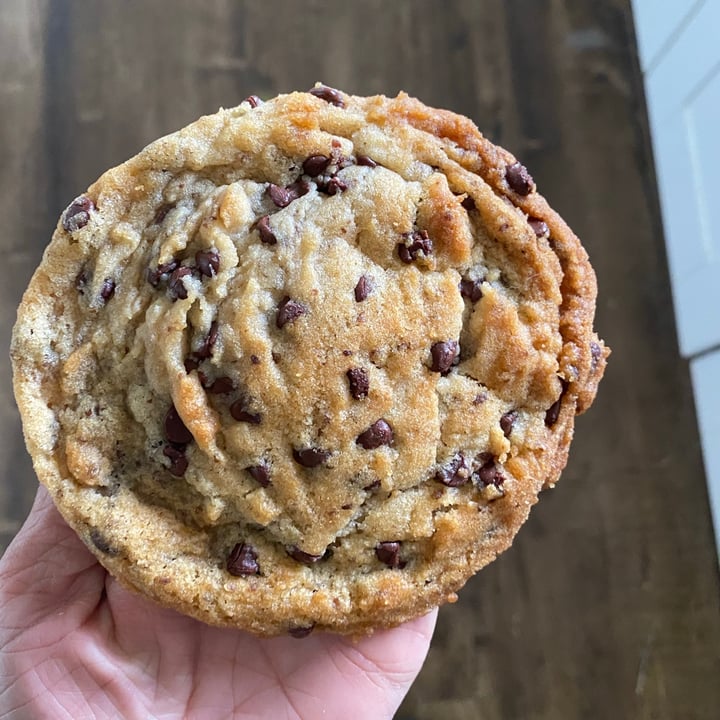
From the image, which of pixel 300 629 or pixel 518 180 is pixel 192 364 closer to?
pixel 300 629

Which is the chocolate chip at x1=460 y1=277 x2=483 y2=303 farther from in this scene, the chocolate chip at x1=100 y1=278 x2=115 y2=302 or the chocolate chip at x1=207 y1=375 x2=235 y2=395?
the chocolate chip at x1=100 y1=278 x2=115 y2=302

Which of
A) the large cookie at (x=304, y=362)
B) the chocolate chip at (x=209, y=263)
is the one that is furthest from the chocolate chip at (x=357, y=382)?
A: the chocolate chip at (x=209, y=263)

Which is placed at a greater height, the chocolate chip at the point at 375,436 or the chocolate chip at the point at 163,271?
the chocolate chip at the point at 163,271

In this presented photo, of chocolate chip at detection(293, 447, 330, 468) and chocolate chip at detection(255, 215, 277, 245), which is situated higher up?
chocolate chip at detection(255, 215, 277, 245)

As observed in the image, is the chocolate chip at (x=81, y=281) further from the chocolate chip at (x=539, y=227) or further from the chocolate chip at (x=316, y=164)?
the chocolate chip at (x=539, y=227)

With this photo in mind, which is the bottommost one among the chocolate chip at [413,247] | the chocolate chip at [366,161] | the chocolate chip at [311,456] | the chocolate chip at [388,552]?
the chocolate chip at [388,552]

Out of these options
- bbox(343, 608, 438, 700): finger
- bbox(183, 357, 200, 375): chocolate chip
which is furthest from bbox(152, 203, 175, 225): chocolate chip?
bbox(343, 608, 438, 700): finger

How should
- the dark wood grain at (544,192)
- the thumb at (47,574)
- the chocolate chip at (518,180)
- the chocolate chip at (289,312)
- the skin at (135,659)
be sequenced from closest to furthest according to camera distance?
the chocolate chip at (289,312), the chocolate chip at (518,180), the skin at (135,659), the thumb at (47,574), the dark wood grain at (544,192)
